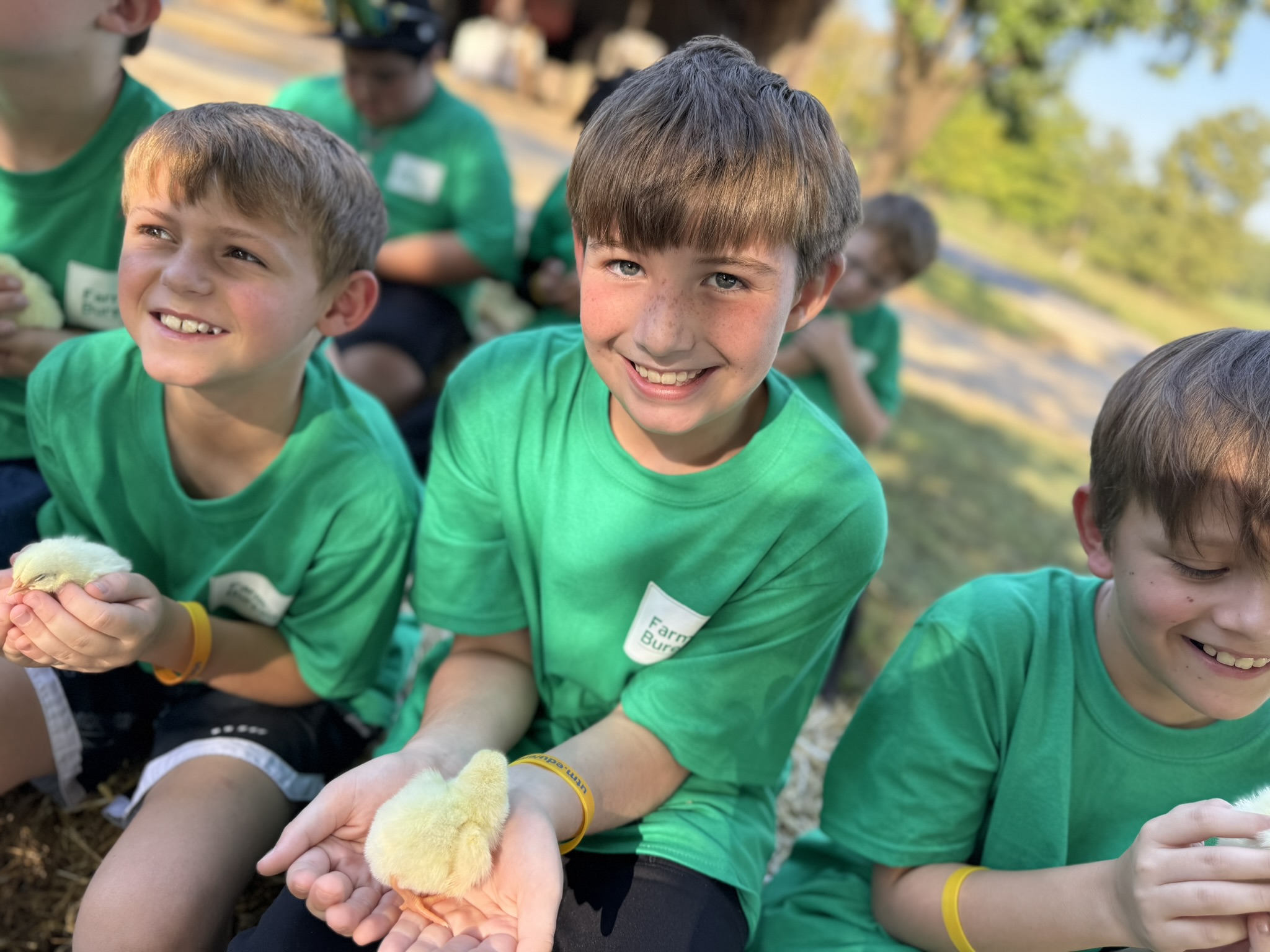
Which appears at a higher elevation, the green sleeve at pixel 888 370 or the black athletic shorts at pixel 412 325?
the green sleeve at pixel 888 370

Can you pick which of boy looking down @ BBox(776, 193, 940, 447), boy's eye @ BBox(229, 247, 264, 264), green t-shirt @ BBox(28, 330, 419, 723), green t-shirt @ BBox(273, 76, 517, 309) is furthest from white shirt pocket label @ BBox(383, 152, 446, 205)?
boy's eye @ BBox(229, 247, 264, 264)

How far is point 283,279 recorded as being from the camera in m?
2.10

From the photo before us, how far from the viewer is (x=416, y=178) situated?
15.5 feet

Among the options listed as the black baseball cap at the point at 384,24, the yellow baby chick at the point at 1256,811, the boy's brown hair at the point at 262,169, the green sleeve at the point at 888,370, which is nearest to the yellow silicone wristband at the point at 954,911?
the yellow baby chick at the point at 1256,811

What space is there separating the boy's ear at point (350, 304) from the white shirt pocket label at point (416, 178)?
2.56m

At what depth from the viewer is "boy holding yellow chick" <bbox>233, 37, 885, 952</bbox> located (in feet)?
5.62

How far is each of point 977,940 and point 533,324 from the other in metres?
3.54

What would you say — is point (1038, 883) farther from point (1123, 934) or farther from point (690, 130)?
point (690, 130)

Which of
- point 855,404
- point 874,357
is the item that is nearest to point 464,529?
point 855,404

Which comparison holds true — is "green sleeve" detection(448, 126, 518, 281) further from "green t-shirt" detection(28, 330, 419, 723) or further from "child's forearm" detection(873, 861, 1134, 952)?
"child's forearm" detection(873, 861, 1134, 952)

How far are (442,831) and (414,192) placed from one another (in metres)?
3.80

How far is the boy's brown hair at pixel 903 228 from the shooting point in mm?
4250

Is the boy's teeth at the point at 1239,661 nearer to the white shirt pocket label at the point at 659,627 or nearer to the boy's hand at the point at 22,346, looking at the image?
the white shirt pocket label at the point at 659,627

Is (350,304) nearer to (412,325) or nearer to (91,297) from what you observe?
(91,297)
